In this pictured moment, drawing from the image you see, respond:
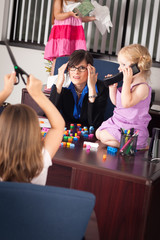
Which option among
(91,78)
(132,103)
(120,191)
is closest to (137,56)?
(132,103)

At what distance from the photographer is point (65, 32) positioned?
4.66 m

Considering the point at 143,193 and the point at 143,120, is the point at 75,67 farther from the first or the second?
the point at 143,193

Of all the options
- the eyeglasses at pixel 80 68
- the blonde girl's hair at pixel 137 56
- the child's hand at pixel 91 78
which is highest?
the blonde girl's hair at pixel 137 56

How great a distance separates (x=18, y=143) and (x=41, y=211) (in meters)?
0.27

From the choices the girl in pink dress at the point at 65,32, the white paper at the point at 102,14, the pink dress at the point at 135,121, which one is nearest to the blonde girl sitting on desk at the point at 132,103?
the pink dress at the point at 135,121

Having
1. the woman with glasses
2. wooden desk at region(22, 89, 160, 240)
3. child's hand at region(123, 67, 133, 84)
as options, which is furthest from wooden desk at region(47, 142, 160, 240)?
the woman with glasses

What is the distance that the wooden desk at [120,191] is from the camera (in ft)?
5.67

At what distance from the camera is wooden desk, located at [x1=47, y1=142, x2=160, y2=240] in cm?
173

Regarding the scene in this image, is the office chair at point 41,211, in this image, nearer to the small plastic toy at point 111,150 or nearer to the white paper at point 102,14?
the small plastic toy at point 111,150

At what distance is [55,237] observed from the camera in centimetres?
109

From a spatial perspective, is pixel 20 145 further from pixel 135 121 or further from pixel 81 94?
pixel 81 94

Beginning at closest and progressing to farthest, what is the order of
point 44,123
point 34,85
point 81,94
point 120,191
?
point 34,85, point 120,191, point 44,123, point 81,94

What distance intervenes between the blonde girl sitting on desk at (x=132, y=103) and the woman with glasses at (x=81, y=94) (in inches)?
18.8

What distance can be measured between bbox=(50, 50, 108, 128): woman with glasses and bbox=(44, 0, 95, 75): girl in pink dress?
1792mm
